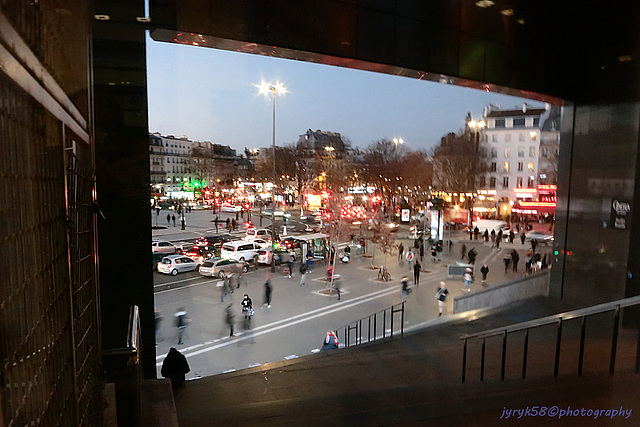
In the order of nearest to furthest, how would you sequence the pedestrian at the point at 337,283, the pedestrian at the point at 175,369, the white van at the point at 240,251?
the pedestrian at the point at 175,369 < the pedestrian at the point at 337,283 < the white van at the point at 240,251

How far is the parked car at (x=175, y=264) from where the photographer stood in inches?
655

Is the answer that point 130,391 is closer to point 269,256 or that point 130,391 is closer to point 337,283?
point 337,283

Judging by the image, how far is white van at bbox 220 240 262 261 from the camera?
61.1 feet

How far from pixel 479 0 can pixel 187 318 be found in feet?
31.8

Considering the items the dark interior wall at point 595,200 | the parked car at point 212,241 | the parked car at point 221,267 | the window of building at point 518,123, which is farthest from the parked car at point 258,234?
the window of building at point 518,123

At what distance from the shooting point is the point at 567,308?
9.50 meters

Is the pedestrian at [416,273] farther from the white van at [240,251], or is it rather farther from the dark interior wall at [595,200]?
the white van at [240,251]

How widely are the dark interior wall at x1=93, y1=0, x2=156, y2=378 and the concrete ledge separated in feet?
27.5

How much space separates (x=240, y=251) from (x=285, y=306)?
6686mm

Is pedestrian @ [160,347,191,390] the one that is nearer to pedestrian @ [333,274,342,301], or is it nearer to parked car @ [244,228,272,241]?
pedestrian @ [333,274,342,301]

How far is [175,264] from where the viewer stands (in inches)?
655

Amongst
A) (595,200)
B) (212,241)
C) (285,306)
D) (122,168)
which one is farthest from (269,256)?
(122,168)

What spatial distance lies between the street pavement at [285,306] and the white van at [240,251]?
0.81m

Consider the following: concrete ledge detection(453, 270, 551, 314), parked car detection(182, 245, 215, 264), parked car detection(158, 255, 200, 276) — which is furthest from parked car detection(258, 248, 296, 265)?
concrete ledge detection(453, 270, 551, 314)
